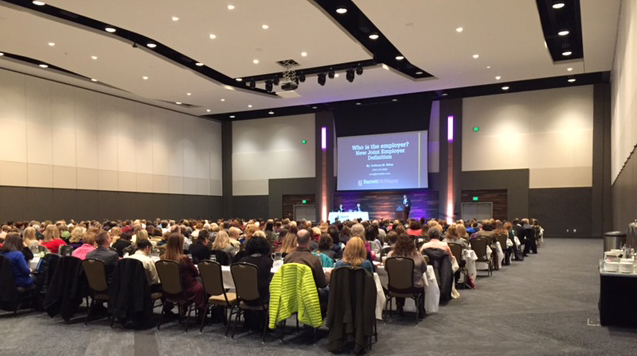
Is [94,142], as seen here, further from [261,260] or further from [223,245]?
[261,260]

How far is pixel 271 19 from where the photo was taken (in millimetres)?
11547

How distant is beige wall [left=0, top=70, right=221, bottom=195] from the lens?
52.6 feet

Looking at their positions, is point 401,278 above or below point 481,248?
above

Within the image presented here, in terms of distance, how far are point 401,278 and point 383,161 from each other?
54.5 feet

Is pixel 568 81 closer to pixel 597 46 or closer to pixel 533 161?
pixel 533 161

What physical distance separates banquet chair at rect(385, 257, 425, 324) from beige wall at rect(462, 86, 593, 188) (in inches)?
641

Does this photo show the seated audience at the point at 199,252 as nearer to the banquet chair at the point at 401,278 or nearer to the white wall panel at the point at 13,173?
the banquet chair at the point at 401,278

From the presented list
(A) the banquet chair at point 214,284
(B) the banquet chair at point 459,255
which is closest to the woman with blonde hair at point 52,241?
(A) the banquet chair at point 214,284

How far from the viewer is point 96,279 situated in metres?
6.21

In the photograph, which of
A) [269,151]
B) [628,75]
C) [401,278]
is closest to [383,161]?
[269,151]

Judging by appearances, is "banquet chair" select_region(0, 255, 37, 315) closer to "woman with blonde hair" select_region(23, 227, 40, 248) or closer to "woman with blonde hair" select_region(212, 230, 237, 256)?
"woman with blonde hair" select_region(23, 227, 40, 248)

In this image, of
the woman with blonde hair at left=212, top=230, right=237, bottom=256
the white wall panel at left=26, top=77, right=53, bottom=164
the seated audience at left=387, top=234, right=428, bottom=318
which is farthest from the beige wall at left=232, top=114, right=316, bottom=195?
the seated audience at left=387, top=234, right=428, bottom=318

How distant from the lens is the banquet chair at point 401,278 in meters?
6.03

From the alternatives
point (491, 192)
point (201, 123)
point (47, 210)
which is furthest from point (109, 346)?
point (201, 123)
